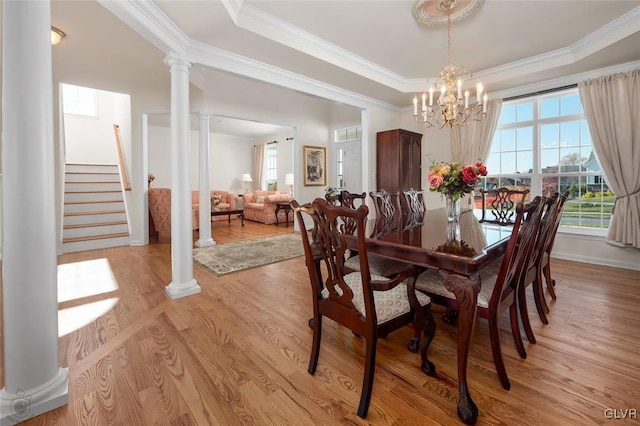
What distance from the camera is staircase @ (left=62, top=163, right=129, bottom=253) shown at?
4828 mm

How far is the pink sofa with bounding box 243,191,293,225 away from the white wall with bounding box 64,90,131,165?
3.29 m

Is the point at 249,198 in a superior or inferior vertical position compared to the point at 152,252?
superior

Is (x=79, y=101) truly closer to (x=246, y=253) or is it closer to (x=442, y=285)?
(x=246, y=253)

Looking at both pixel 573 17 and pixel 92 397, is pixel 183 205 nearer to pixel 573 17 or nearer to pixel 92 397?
pixel 92 397

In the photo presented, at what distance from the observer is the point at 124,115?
→ 19.9ft

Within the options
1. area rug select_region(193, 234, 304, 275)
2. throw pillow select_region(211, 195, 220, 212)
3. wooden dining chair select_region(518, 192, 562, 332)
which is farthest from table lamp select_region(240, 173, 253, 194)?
wooden dining chair select_region(518, 192, 562, 332)

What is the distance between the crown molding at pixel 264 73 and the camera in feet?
9.46

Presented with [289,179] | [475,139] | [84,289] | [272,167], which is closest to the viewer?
[84,289]

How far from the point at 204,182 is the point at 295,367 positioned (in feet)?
13.6

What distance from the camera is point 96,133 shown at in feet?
23.2

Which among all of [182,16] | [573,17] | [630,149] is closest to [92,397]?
[182,16]

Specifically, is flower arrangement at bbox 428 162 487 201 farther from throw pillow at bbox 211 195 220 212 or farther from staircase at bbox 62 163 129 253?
throw pillow at bbox 211 195 220 212

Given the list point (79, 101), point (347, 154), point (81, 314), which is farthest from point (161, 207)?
point (79, 101)

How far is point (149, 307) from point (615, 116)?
5.39m
